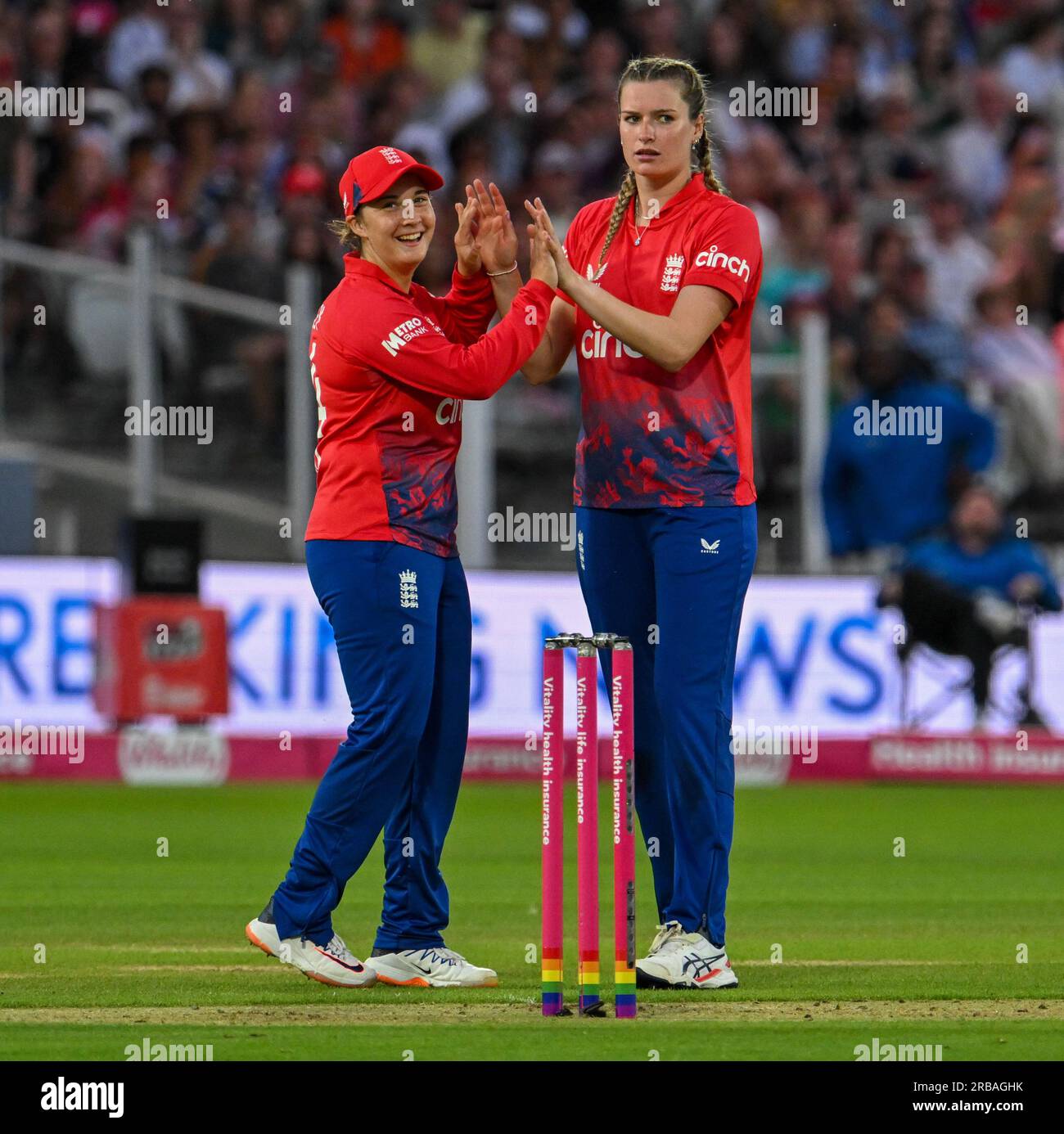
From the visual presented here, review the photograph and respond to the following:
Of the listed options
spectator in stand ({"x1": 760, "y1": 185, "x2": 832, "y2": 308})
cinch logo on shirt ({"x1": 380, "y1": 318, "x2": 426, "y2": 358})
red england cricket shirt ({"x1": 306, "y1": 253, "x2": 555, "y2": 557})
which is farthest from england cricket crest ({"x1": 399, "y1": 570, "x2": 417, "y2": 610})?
spectator in stand ({"x1": 760, "y1": 185, "x2": 832, "y2": 308})

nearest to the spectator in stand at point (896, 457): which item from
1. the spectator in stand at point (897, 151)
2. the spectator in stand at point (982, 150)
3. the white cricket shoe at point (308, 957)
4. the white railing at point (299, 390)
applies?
the white railing at point (299, 390)

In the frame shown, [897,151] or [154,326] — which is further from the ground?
[897,151]

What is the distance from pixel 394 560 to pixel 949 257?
13.7 metres

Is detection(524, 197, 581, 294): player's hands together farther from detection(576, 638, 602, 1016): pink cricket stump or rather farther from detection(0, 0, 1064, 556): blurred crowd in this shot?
detection(0, 0, 1064, 556): blurred crowd

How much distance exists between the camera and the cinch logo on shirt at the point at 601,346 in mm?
7773

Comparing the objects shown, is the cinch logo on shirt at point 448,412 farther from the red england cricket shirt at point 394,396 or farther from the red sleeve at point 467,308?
the red sleeve at point 467,308

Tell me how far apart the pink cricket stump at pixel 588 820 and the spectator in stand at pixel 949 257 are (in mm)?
13847

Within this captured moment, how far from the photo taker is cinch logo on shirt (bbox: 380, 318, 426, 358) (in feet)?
24.9

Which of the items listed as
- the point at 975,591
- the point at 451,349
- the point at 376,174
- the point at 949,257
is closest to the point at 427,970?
the point at 451,349

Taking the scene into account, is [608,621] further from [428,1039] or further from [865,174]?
[865,174]

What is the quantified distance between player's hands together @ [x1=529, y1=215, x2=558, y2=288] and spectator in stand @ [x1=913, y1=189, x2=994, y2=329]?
1292 centimetres

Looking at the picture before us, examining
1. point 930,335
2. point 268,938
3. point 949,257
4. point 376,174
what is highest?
point 949,257

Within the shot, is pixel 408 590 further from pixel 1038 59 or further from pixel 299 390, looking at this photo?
pixel 1038 59

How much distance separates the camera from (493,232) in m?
7.92
